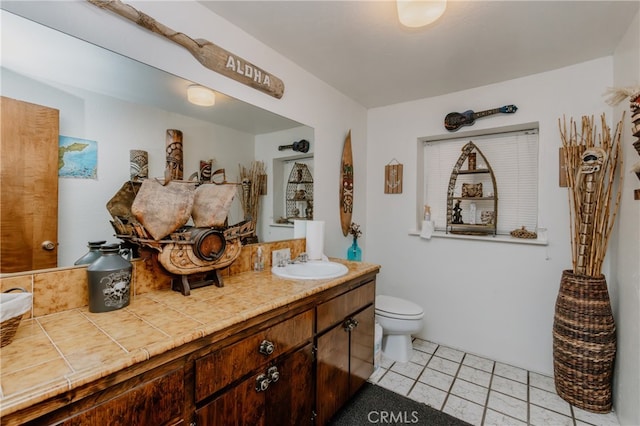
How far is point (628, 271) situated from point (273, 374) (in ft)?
6.80

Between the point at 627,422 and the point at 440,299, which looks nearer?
the point at 627,422

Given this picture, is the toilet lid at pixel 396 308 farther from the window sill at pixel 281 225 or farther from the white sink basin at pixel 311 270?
the window sill at pixel 281 225

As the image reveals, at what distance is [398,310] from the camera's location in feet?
7.49

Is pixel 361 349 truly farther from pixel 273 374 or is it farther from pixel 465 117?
pixel 465 117

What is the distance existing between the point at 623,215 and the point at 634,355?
81 centimetres

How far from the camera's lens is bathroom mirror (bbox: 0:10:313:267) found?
1.01m

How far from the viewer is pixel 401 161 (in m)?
2.88

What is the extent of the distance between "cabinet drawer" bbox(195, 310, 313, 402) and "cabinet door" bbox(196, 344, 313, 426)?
0.15 feet

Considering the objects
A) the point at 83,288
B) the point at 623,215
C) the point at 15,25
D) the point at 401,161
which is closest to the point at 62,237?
the point at 83,288

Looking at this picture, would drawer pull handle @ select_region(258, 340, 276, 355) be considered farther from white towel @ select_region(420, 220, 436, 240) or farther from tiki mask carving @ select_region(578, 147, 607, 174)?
tiki mask carving @ select_region(578, 147, 607, 174)

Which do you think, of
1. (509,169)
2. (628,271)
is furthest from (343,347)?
(509,169)

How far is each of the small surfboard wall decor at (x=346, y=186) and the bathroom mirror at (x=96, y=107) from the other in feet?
4.47

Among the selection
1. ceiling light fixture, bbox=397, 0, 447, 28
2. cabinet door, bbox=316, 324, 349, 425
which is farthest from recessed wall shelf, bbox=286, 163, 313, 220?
ceiling light fixture, bbox=397, 0, 447, 28

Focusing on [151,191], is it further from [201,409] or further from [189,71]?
[201,409]
